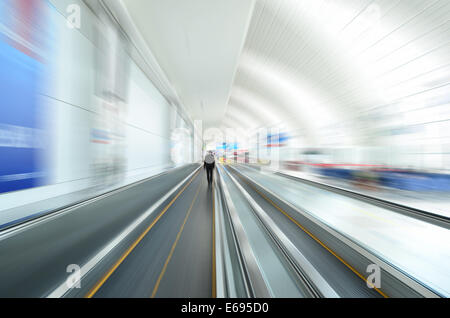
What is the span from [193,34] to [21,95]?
24.4 feet

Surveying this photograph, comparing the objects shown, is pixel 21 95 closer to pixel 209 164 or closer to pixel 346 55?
pixel 209 164

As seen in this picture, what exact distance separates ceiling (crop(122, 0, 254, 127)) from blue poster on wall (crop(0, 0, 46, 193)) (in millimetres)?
3859

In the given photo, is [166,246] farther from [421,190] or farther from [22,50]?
[421,190]

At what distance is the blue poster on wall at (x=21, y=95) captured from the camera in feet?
10.3

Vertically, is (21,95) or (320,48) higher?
(320,48)

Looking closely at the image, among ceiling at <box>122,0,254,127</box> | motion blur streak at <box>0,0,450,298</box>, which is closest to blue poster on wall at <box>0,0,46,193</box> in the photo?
motion blur streak at <box>0,0,450,298</box>

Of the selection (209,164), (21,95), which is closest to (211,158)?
(209,164)

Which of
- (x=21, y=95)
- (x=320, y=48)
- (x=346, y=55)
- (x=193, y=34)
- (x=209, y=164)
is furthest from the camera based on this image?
(x=320, y=48)

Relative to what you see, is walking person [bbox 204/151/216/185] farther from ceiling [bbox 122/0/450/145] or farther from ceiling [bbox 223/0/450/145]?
ceiling [bbox 223/0/450/145]

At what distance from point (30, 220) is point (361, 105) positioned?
1342 centimetres

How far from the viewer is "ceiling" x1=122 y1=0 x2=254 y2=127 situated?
637 cm

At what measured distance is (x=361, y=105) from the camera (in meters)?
8.65

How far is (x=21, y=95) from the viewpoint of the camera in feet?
11.3
